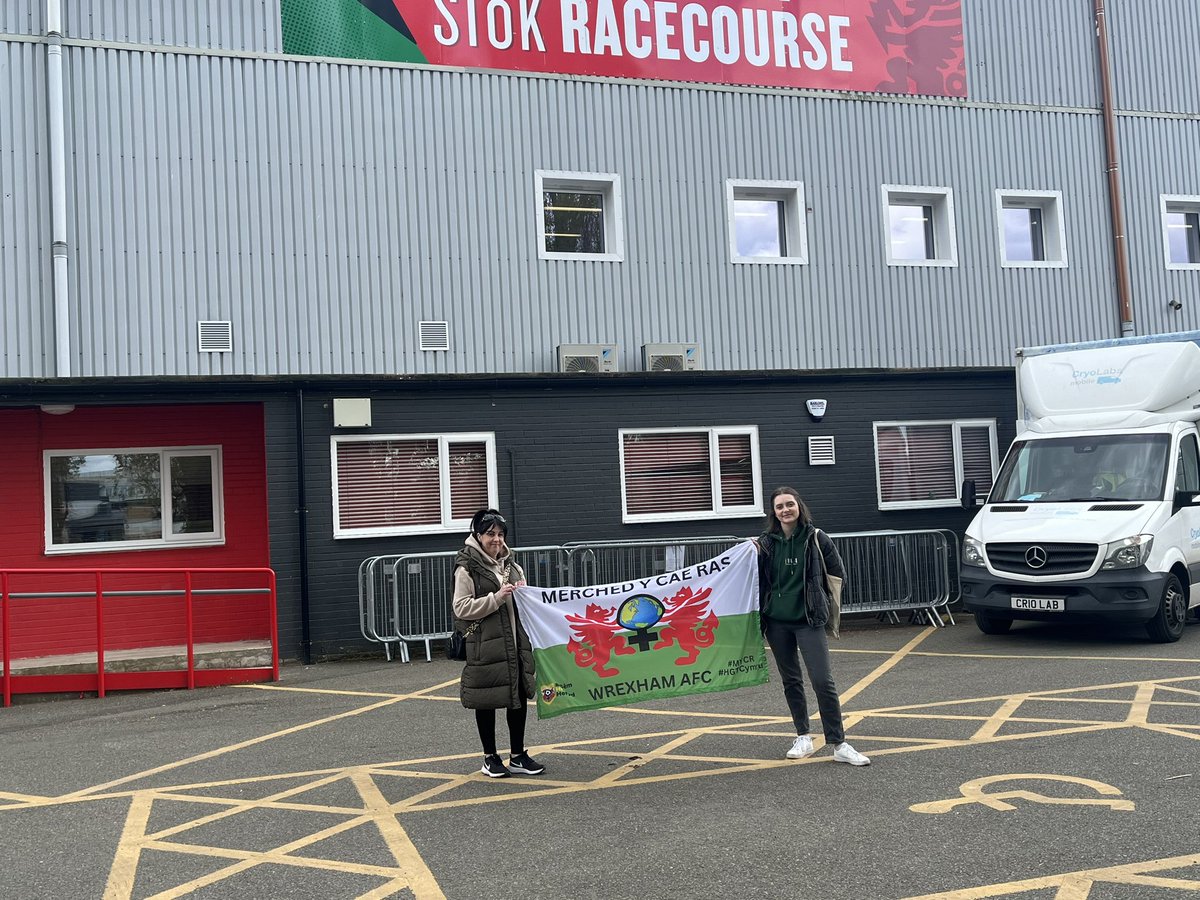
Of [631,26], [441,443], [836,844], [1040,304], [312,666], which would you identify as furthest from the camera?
[1040,304]

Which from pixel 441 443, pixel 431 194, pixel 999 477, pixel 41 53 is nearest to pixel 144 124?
pixel 41 53

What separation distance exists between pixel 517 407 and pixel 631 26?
5371mm

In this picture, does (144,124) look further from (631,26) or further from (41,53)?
(631,26)

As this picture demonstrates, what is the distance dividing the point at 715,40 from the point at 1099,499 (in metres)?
7.85

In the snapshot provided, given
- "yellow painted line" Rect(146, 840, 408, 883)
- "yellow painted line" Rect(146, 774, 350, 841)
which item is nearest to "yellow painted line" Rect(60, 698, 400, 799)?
"yellow painted line" Rect(146, 774, 350, 841)

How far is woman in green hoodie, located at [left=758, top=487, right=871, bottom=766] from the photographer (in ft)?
23.9

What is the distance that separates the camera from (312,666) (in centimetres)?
1268

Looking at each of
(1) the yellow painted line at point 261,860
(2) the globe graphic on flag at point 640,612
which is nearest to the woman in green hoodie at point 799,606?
(2) the globe graphic on flag at point 640,612

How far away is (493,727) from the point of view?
7.18 m

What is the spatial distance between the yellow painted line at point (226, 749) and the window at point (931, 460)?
26.6 ft

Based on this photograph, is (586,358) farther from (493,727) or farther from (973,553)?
(493,727)

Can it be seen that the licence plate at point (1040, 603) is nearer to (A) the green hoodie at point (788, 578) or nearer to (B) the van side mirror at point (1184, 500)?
(B) the van side mirror at point (1184, 500)

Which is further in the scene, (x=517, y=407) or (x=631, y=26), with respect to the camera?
(x=631, y=26)

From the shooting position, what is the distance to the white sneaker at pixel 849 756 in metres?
7.11
